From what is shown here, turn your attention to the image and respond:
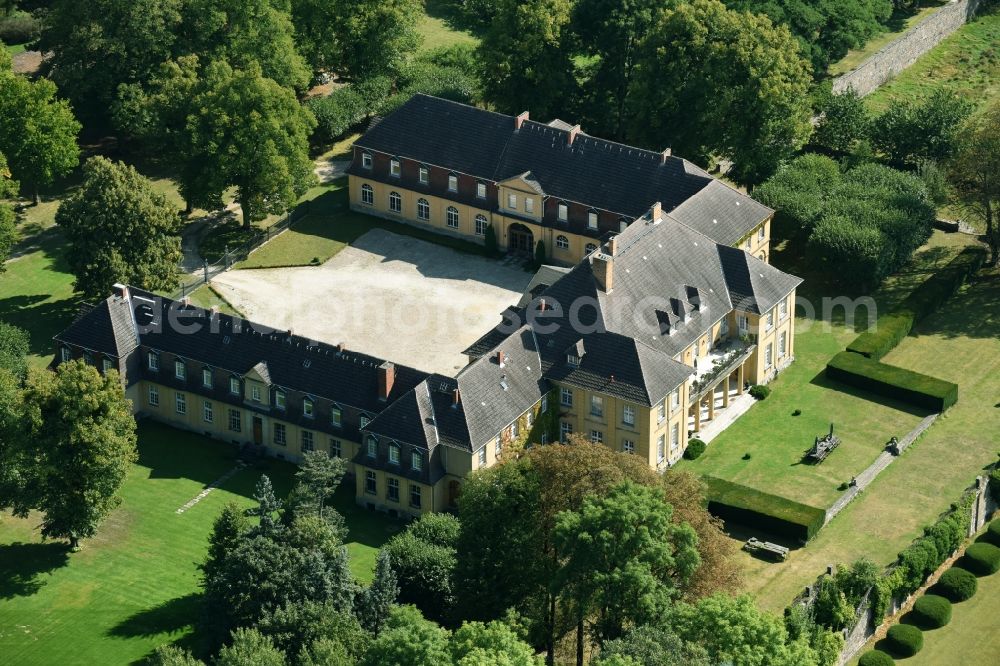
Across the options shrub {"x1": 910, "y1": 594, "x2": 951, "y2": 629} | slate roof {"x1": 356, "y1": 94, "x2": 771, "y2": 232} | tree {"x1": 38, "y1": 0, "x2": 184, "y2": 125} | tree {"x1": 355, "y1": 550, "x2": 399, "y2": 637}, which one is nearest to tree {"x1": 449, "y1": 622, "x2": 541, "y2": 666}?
tree {"x1": 355, "y1": 550, "x2": 399, "y2": 637}

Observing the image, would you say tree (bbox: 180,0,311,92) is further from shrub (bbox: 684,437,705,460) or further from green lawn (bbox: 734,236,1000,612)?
green lawn (bbox: 734,236,1000,612)

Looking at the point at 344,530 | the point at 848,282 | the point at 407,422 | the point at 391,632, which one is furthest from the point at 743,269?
the point at 391,632

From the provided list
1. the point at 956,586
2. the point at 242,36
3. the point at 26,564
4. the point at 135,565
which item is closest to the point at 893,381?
the point at 956,586

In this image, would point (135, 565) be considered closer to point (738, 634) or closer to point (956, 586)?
point (738, 634)

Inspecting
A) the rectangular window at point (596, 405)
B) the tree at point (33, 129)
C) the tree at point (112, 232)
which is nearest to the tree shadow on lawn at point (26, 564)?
the tree at point (112, 232)

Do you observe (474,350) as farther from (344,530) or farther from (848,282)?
(848,282)

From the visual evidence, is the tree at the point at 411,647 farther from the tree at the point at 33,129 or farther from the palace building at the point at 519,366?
the tree at the point at 33,129
